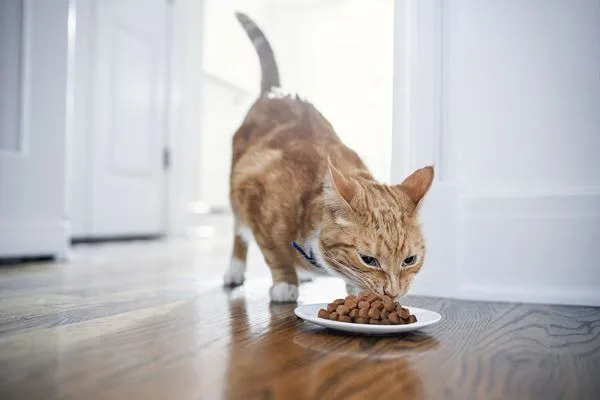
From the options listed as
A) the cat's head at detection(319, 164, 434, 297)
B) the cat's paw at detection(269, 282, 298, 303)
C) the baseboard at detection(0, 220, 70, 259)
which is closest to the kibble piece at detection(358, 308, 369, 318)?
the cat's head at detection(319, 164, 434, 297)

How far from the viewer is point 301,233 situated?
1215 millimetres

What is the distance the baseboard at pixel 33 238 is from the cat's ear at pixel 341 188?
1434 mm

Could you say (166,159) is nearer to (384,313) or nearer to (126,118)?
(126,118)

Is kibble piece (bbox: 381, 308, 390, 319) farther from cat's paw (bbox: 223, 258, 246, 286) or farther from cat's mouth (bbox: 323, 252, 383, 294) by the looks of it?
cat's paw (bbox: 223, 258, 246, 286)

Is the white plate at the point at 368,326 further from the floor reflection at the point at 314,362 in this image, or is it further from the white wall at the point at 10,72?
the white wall at the point at 10,72

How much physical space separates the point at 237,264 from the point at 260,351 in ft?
2.69

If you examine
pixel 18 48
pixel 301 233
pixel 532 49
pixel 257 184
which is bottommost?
pixel 301 233

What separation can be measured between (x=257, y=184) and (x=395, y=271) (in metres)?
0.46

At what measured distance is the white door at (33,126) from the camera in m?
1.99

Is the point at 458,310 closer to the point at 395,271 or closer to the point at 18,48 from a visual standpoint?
the point at 395,271

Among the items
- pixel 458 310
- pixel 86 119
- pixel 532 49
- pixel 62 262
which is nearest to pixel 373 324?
pixel 458 310

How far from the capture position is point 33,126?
209cm

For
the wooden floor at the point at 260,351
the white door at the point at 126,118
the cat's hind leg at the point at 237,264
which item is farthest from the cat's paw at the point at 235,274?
the white door at the point at 126,118

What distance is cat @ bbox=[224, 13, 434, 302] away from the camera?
1.02 meters
